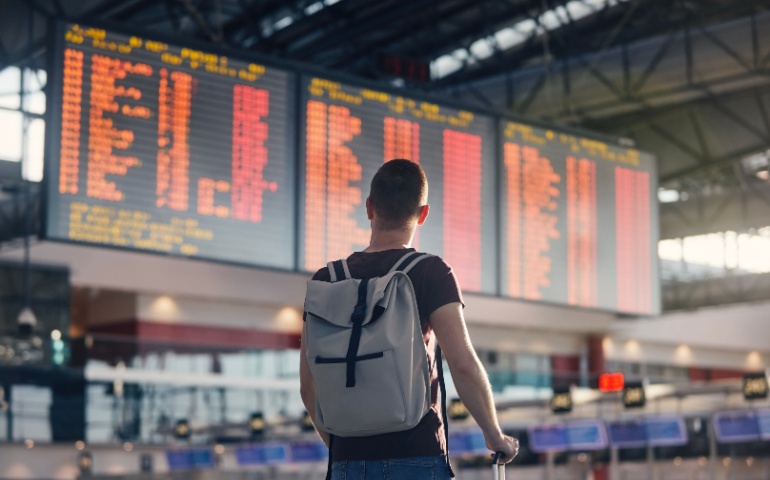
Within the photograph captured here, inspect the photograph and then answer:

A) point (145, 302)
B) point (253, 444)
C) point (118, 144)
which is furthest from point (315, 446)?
point (118, 144)

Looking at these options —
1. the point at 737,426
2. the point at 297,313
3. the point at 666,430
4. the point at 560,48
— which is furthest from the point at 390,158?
the point at 560,48

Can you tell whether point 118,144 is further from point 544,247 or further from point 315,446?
point 315,446

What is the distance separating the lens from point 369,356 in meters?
2.79

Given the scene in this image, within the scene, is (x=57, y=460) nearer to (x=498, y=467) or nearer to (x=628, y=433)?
(x=628, y=433)

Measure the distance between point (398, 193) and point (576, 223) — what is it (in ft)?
34.3

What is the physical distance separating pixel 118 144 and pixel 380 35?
9.99m

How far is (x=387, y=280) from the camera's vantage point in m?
2.82

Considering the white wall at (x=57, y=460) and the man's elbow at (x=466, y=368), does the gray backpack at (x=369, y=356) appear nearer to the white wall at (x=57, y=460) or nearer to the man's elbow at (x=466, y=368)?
the man's elbow at (x=466, y=368)

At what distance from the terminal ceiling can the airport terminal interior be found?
49 mm

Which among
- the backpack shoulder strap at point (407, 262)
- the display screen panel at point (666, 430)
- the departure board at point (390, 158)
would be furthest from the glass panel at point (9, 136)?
the backpack shoulder strap at point (407, 262)

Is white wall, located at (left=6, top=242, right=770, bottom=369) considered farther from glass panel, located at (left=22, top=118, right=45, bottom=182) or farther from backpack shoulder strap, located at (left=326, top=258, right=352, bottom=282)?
backpack shoulder strap, located at (left=326, top=258, right=352, bottom=282)

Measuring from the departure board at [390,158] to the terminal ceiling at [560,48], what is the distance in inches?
171

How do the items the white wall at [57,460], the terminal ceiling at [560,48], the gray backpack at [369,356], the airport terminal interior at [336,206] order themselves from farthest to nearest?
1. the white wall at [57,460]
2. the terminal ceiling at [560,48]
3. the airport terminal interior at [336,206]
4. the gray backpack at [369,356]

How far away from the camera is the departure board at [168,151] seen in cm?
1018
